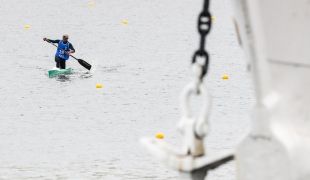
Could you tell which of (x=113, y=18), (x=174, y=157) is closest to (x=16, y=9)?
(x=113, y=18)

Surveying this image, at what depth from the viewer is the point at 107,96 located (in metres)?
30.8

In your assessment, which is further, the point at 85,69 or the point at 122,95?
the point at 85,69

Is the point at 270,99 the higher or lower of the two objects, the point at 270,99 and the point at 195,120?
the higher

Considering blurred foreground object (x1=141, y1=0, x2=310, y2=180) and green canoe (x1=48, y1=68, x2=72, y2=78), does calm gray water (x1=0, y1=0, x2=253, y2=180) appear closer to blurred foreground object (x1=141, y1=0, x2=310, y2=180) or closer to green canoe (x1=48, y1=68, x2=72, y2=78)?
green canoe (x1=48, y1=68, x2=72, y2=78)

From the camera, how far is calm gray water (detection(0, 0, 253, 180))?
21.8 metres

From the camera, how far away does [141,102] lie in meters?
29.8

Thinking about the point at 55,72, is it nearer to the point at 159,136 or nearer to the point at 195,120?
the point at 159,136

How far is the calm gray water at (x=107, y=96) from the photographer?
2180 centimetres

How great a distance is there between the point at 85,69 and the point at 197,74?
30327mm

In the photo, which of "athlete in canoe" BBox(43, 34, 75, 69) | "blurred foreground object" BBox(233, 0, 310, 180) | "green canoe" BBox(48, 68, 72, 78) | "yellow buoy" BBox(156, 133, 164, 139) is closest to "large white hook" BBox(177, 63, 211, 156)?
"blurred foreground object" BBox(233, 0, 310, 180)

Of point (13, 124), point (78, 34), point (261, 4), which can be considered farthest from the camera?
point (78, 34)

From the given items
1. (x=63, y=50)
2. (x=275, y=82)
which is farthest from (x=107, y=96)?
(x=275, y=82)

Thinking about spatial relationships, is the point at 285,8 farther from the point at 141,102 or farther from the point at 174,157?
the point at 141,102

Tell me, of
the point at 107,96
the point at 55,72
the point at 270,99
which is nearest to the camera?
the point at 270,99
